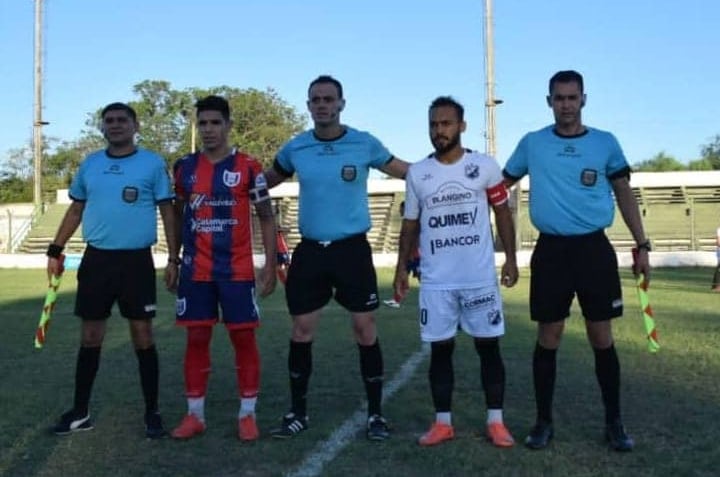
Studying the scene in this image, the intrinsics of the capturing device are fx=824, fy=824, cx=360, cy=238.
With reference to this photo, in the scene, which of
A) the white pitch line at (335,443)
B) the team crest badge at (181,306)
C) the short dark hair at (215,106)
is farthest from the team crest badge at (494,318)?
the short dark hair at (215,106)

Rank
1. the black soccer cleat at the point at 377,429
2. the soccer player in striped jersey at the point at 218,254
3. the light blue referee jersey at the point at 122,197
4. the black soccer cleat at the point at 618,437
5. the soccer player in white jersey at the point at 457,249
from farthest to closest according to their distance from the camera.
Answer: the light blue referee jersey at the point at 122,197
the soccer player in striped jersey at the point at 218,254
the black soccer cleat at the point at 377,429
the soccer player in white jersey at the point at 457,249
the black soccer cleat at the point at 618,437

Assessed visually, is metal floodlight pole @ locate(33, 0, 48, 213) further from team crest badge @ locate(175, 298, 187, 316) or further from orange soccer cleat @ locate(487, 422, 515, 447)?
orange soccer cleat @ locate(487, 422, 515, 447)

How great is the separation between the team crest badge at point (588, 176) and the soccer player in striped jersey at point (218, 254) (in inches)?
78.0

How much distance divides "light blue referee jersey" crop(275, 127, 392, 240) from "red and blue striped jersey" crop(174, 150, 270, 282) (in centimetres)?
30

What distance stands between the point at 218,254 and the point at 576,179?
89.8 inches

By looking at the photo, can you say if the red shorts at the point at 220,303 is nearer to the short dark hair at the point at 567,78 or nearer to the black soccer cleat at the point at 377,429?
the black soccer cleat at the point at 377,429

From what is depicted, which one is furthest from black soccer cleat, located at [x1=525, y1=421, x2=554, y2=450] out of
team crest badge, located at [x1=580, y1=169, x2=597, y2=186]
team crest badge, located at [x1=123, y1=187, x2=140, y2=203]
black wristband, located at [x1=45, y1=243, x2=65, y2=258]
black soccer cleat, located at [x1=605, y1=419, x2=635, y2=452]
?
black wristband, located at [x1=45, y1=243, x2=65, y2=258]

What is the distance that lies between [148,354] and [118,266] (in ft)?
2.14

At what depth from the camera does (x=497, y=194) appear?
5.09 meters

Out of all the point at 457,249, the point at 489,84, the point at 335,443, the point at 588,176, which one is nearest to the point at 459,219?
the point at 457,249

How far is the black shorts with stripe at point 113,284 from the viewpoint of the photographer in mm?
Answer: 5410

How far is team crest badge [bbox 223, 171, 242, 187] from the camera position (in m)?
5.25

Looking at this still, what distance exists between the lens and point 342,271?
5.35 m

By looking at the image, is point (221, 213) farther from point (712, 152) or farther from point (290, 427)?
point (712, 152)
